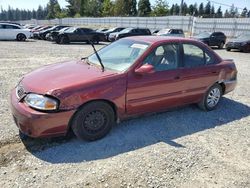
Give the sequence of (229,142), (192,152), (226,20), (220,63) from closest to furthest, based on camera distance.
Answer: (192,152)
(229,142)
(220,63)
(226,20)

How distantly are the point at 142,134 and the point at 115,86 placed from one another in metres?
0.98

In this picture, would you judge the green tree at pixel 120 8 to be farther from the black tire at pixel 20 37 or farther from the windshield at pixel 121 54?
the windshield at pixel 121 54

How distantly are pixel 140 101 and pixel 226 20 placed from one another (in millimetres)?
29424

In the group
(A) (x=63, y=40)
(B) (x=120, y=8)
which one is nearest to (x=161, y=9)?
(B) (x=120, y=8)

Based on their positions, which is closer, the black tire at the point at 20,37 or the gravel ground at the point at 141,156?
the gravel ground at the point at 141,156

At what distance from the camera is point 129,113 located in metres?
4.55

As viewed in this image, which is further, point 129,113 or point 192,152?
point 129,113

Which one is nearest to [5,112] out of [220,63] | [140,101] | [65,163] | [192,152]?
[65,163]

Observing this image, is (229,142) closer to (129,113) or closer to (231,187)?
(231,187)

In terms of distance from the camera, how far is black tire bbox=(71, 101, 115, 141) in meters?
4.04

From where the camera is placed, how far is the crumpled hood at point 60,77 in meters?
3.92

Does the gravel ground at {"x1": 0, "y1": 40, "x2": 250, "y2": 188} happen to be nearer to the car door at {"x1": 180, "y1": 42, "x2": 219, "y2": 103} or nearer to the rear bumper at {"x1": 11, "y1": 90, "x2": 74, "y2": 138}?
the rear bumper at {"x1": 11, "y1": 90, "x2": 74, "y2": 138}

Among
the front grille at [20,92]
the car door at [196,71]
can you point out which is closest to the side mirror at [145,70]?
the car door at [196,71]

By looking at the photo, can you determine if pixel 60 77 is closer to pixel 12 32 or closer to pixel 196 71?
pixel 196 71
